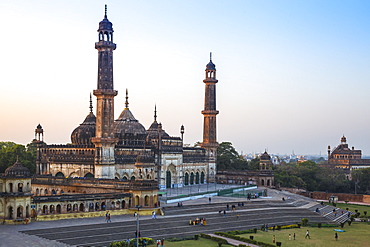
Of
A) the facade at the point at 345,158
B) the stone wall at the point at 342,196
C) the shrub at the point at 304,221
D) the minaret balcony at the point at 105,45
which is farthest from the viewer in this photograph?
the facade at the point at 345,158

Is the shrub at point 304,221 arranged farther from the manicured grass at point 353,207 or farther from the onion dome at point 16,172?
the onion dome at point 16,172

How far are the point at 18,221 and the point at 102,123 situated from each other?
723 inches

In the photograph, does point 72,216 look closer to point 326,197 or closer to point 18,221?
point 18,221

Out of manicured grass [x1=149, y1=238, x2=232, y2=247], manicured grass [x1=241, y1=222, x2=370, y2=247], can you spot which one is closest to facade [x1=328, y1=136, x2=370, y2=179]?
manicured grass [x1=241, y1=222, x2=370, y2=247]

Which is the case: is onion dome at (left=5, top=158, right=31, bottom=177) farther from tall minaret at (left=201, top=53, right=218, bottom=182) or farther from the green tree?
the green tree

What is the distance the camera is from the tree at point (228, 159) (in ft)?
263

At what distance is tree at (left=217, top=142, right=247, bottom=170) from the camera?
80.1m

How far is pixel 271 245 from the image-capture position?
99.1 ft

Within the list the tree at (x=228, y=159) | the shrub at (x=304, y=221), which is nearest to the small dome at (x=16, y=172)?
the shrub at (x=304, y=221)

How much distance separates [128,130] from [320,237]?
1140 inches

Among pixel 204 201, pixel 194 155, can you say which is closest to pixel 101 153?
→ pixel 204 201

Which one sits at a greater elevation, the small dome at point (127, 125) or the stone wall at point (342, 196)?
the small dome at point (127, 125)

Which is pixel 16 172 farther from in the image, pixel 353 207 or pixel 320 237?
pixel 353 207

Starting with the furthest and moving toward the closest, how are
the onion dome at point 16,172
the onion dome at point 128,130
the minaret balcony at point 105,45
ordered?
1. the onion dome at point 128,130
2. the minaret balcony at point 105,45
3. the onion dome at point 16,172
